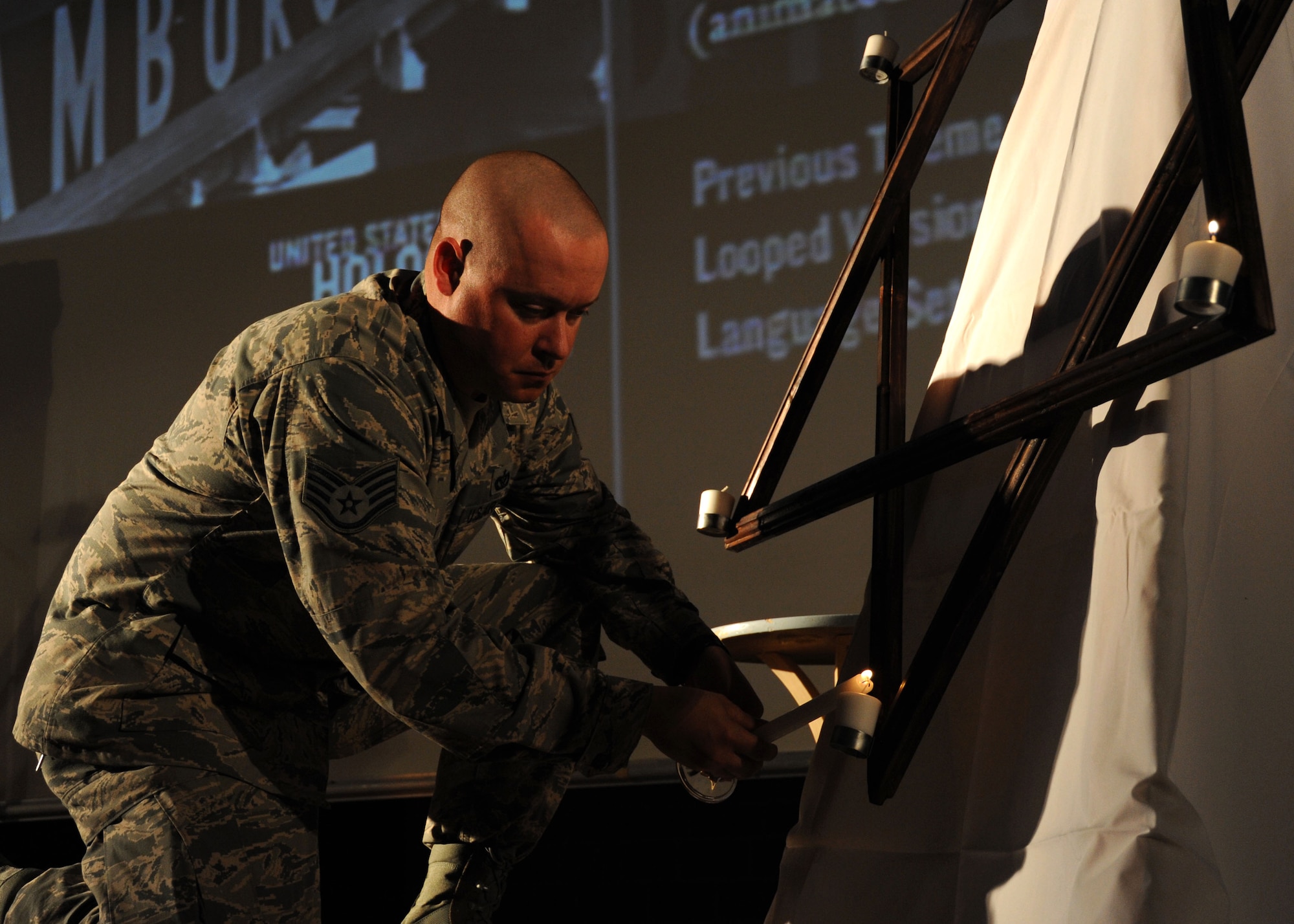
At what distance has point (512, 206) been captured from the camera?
1128mm

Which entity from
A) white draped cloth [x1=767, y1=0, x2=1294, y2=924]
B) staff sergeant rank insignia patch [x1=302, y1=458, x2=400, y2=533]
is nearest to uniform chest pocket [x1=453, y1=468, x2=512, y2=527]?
staff sergeant rank insignia patch [x1=302, y1=458, x2=400, y2=533]

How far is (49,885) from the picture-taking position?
1.12 meters

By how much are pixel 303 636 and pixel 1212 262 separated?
36.0 inches

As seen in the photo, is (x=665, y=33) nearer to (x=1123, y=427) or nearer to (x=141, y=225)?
(x=141, y=225)

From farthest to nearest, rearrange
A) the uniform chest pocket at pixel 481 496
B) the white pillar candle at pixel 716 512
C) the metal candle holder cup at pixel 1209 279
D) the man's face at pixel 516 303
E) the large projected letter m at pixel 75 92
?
1. the large projected letter m at pixel 75 92
2. the uniform chest pocket at pixel 481 496
3. the man's face at pixel 516 303
4. the white pillar candle at pixel 716 512
5. the metal candle holder cup at pixel 1209 279

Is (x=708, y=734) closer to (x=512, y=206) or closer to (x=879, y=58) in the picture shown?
(x=512, y=206)

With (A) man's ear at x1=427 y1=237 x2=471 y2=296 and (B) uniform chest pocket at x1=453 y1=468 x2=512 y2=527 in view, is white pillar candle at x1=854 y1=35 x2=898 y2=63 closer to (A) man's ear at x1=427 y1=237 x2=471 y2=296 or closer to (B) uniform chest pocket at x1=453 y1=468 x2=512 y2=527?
(A) man's ear at x1=427 y1=237 x2=471 y2=296

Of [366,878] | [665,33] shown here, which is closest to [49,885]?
[366,878]

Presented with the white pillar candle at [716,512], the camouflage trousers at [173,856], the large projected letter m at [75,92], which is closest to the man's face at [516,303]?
the white pillar candle at [716,512]

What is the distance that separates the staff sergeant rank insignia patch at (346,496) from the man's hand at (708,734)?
0.96 ft

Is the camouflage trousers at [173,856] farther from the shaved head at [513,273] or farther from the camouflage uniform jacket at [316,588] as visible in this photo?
the shaved head at [513,273]

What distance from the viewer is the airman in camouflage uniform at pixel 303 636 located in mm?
1013

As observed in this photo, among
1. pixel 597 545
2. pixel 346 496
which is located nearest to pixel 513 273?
pixel 346 496

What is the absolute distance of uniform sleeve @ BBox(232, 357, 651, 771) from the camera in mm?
995
